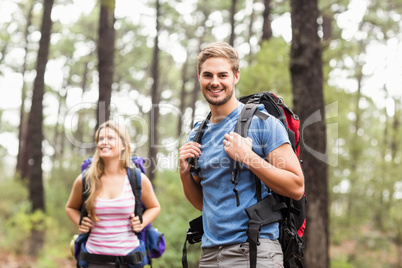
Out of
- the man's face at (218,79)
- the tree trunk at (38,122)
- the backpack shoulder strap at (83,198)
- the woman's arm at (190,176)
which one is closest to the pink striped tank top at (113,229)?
the backpack shoulder strap at (83,198)

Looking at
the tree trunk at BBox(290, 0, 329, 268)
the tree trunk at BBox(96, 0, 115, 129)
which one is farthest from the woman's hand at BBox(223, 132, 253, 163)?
the tree trunk at BBox(96, 0, 115, 129)

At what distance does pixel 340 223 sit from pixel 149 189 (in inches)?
471

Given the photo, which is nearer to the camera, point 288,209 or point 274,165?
point 274,165

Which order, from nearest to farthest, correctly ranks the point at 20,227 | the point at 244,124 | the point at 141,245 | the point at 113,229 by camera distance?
the point at 244,124 < the point at 113,229 < the point at 141,245 < the point at 20,227

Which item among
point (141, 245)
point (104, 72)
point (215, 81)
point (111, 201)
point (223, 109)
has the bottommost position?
point (141, 245)

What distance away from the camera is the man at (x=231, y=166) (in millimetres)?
2594

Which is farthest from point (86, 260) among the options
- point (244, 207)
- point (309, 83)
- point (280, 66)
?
point (280, 66)

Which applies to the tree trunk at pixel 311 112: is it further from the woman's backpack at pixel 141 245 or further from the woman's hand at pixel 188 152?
the woman's hand at pixel 188 152

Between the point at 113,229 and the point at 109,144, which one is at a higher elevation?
the point at 109,144

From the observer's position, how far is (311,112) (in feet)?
23.1

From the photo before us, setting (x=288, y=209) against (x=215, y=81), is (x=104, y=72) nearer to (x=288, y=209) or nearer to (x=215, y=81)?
(x=215, y=81)

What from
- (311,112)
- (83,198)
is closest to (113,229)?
(83,198)

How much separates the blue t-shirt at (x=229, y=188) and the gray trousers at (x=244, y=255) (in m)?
0.04

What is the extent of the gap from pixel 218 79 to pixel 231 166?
0.58 meters
